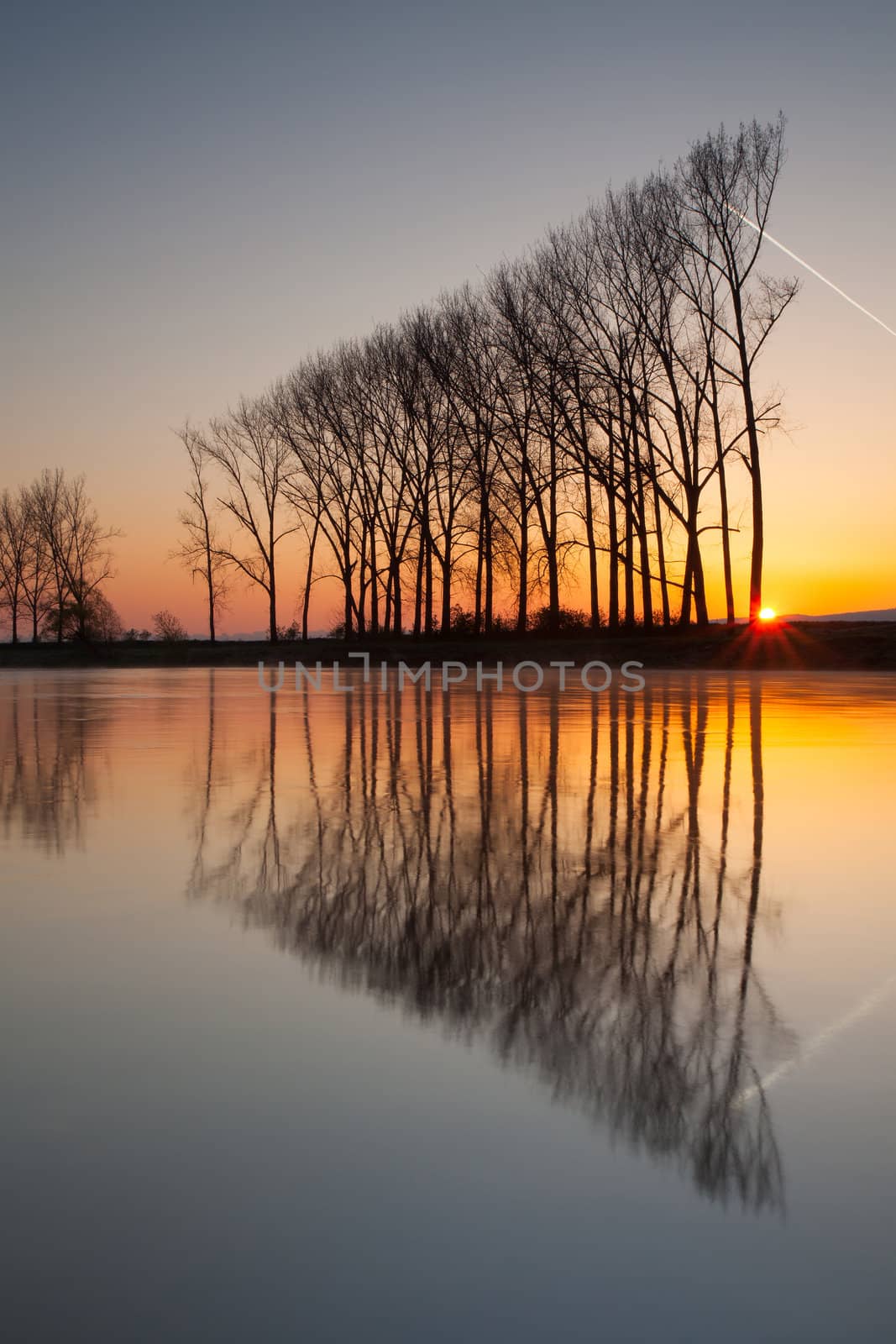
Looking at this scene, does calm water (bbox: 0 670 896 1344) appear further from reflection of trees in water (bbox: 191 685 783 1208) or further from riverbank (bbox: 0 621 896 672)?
riverbank (bbox: 0 621 896 672)

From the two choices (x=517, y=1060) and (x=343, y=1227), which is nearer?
(x=343, y=1227)

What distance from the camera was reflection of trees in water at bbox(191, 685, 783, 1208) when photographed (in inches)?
111

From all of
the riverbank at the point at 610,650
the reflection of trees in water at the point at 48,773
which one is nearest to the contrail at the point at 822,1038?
the reflection of trees in water at the point at 48,773

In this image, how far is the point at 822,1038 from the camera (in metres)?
3.12

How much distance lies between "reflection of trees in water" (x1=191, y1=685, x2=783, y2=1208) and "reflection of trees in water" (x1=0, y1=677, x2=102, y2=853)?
834 millimetres

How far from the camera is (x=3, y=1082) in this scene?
2.82 m

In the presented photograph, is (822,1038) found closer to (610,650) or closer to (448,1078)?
(448,1078)

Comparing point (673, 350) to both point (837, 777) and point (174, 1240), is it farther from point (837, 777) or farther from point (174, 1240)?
point (174, 1240)

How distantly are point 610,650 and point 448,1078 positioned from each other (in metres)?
36.7

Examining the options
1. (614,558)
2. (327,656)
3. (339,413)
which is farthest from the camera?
(339,413)

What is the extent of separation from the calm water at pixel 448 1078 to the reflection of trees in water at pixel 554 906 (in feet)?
0.06

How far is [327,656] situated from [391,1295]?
49.4 meters

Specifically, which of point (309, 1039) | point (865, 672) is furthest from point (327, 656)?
point (309, 1039)

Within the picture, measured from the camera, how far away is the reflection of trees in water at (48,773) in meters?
6.68
